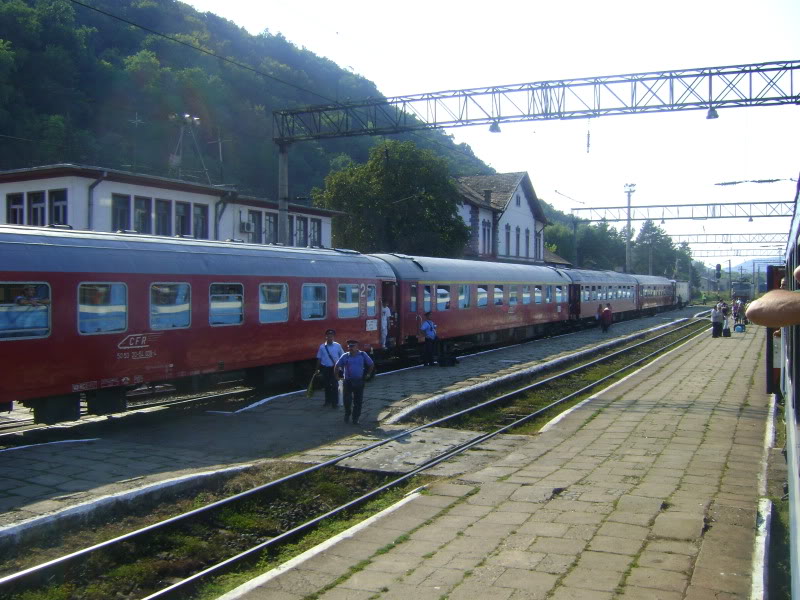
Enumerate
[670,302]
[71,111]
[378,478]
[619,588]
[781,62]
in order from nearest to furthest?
[619,588]
[378,478]
[781,62]
[71,111]
[670,302]

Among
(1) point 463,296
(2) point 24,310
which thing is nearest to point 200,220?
(1) point 463,296

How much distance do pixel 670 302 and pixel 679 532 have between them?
62.2m

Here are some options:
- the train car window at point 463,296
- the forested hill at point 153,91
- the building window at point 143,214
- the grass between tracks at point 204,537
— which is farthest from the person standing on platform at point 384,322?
the forested hill at point 153,91

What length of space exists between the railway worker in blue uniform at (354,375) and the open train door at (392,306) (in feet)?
23.8

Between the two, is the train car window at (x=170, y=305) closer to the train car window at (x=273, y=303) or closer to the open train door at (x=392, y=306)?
the train car window at (x=273, y=303)

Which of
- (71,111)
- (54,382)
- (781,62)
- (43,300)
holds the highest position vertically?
(71,111)

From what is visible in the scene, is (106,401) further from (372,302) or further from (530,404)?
(530,404)

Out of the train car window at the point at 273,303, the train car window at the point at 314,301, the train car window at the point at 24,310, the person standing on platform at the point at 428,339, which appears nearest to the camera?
the train car window at the point at 24,310

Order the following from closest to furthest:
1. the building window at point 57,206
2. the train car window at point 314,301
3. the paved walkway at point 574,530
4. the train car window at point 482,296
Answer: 1. the paved walkway at point 574,530
2. the train car window at point 314,301
3. the building window at point 57,206
4. the train car window at point 482,296

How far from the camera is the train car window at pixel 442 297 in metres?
21.9

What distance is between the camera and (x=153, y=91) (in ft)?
188

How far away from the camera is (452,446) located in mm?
10859

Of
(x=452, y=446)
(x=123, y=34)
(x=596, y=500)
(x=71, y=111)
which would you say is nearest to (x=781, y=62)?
(x=452, y=446)

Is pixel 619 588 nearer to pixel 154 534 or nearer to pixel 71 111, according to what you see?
pixel 154 534
